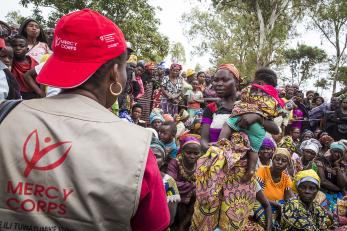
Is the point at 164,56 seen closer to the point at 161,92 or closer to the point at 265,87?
the point at 161,92

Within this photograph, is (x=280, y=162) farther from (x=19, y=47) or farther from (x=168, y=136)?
(x=19, y=47)

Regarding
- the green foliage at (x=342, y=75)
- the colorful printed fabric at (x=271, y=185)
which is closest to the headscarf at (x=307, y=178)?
the colorful printed fabric at (x=271, y=185)

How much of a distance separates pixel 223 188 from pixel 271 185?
219 cm

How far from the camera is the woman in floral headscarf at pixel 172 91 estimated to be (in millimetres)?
8812

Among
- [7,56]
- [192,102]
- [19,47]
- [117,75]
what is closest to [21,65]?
[19,47]

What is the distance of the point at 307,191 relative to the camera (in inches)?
193

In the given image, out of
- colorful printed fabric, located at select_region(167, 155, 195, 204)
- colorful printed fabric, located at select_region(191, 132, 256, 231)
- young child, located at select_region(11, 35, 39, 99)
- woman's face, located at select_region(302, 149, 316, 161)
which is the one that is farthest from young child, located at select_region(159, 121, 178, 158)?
woman's face, located at select_region(302, 149, 316, 161)

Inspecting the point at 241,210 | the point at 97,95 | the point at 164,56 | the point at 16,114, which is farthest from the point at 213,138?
the point at 164,56

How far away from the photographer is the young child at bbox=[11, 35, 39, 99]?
4754mm

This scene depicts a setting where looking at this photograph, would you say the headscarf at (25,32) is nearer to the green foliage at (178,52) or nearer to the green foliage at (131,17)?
the green foliage at (131,17)

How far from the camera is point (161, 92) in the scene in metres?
9.05

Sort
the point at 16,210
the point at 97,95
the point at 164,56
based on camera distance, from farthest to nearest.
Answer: the point at 164,56 → the point at 97,95 → the point at 16,210

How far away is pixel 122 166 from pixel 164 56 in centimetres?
1692

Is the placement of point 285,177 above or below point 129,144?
below
